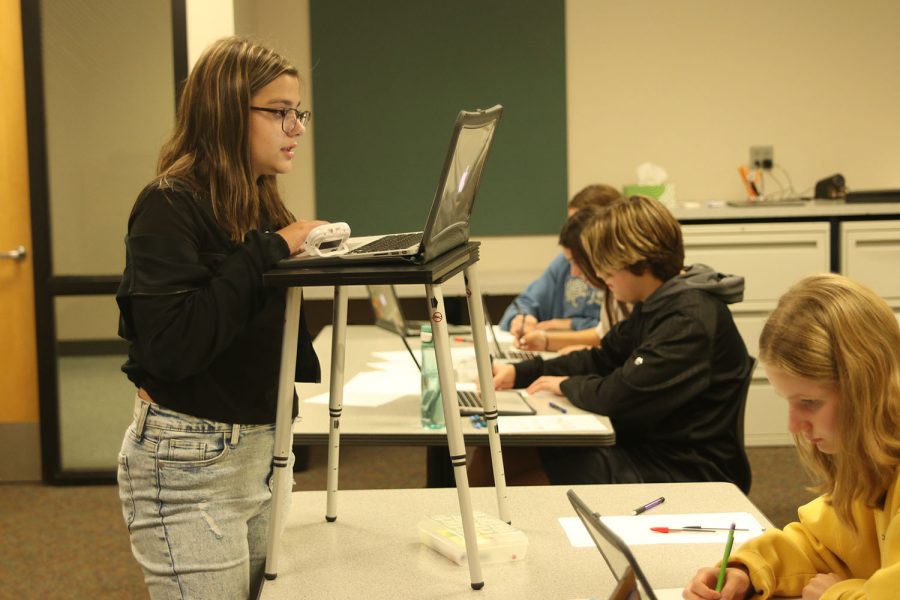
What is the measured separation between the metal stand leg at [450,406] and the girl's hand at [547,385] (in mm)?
1333

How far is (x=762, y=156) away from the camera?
5.50m

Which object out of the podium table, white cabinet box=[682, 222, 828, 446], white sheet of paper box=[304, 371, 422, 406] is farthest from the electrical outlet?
the podium table

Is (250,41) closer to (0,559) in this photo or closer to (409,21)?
(0,559)

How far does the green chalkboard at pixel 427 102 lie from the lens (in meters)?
5.39

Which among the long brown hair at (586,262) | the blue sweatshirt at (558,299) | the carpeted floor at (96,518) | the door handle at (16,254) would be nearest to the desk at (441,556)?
the long brown hair at (586,262)

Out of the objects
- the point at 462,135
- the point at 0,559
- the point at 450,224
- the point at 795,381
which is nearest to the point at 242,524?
the point at 450,224

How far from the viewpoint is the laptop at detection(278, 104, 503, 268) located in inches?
56.6

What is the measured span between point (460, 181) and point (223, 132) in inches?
15.0

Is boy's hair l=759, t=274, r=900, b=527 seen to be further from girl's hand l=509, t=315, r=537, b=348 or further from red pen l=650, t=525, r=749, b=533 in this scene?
girl's hand l=509, t=315, r=537, b=348

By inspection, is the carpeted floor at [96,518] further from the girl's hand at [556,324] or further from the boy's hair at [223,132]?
the boy's hair at [223,132]

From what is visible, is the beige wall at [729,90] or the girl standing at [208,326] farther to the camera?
the beige wall at [729,90]

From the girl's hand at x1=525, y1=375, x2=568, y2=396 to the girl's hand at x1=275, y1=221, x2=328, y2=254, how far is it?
4.65 feet

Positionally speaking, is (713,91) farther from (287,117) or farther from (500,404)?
(287,117)

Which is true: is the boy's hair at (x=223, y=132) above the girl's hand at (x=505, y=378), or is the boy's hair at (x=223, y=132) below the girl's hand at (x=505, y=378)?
above
